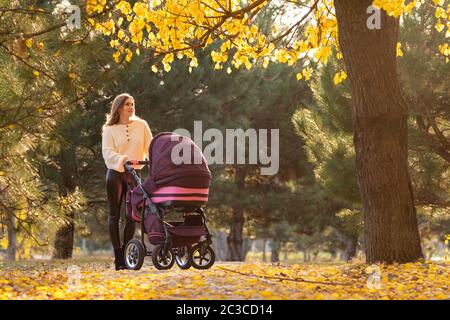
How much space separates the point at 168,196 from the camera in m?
6.79

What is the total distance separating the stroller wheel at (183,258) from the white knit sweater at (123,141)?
1002 millimetres

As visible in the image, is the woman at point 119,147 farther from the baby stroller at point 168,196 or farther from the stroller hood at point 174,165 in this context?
the stroller hood at point 174,165

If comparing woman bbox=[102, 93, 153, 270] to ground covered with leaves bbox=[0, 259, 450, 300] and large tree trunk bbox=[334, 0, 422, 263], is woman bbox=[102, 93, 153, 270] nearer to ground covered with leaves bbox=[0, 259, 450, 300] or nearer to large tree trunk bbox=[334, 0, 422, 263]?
ground covered with leaves bbox=[0, 259, 450, 300]

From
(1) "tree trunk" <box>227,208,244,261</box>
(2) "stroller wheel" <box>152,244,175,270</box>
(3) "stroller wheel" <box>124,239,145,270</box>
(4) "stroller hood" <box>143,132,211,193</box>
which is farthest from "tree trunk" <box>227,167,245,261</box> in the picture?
(4) "stroller hood" <box>143,132,211,193</box>

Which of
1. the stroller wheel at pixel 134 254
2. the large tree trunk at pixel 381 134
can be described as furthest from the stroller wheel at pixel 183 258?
the large tree trunk at pixel 381 134

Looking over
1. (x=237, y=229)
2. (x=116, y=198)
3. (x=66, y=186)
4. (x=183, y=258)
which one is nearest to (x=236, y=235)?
(x=237, y=229)

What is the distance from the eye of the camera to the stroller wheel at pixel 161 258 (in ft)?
22.7

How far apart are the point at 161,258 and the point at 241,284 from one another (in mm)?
1088

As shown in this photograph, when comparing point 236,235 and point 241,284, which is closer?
point 241,284

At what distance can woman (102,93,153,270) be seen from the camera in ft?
23.7

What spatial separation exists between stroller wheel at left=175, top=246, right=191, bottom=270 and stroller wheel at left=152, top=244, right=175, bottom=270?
210 mm

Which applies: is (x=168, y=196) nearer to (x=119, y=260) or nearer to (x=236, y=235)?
(x=119, y=260)

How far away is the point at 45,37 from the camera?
7.48m
